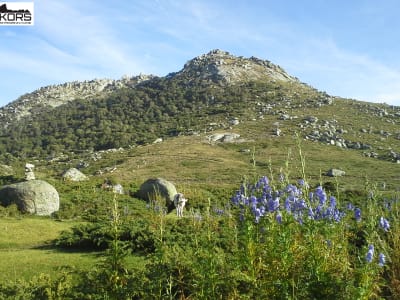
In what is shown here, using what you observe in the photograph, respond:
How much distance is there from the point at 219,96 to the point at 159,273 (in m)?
106

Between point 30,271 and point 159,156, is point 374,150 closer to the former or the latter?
point 159,156

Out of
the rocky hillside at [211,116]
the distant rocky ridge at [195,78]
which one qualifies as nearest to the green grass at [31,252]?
the rocky hillside at [211,116]

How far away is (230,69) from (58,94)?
7715cm

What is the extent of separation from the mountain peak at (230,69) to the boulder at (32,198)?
103952 mm

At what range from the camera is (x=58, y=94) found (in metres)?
170

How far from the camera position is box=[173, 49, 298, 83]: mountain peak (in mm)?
125875

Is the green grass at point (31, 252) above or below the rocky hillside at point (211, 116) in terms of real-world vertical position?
below

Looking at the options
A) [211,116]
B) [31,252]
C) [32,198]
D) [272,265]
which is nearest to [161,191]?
[32,198]

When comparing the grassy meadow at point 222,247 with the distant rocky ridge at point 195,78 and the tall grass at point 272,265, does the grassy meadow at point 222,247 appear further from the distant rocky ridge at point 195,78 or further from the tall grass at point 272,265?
the distant rocky ridge at point 195,78

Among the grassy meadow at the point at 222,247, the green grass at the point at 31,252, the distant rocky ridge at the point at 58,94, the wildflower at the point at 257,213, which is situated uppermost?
the distant rocky ridge at the point at 58,94

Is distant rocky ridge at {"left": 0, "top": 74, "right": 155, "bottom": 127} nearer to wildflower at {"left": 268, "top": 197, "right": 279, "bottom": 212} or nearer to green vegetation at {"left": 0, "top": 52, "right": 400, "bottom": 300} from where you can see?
green vegetation at {"left": 0, "top": 52, "right": 400, "bottom": 300}

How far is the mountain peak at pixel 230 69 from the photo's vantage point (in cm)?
12588

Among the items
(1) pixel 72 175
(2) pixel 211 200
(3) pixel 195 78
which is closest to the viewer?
(2) pixel 211 200

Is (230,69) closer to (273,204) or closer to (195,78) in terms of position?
(195,78)
